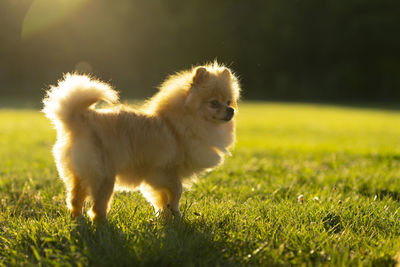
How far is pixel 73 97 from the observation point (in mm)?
3139

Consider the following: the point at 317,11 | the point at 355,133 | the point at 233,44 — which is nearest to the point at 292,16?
the point at 317,11

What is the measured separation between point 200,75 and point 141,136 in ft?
2.95

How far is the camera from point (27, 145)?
942 cm

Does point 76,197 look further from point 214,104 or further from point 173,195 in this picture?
point 214,104

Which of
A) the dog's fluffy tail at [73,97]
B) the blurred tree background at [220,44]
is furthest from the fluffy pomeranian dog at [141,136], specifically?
the blurred tree background at [220,44]

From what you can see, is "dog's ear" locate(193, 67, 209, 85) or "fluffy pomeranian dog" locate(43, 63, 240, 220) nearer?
"fluffy pomeranian dog" locate(43, 63, 240, 220)

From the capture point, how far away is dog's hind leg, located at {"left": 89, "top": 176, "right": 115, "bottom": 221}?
307 centimetres

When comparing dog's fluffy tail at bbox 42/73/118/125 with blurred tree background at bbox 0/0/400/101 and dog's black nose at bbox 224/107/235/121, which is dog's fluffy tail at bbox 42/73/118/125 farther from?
blurred tree background at bbox 0/0/400/101

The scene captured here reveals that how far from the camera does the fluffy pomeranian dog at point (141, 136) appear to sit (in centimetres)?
308

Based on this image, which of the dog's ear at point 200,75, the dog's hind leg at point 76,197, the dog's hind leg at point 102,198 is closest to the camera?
the dog's hind leg at point 102,198

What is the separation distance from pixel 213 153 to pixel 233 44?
3892cm

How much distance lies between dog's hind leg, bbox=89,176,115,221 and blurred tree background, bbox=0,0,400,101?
32941 millimetres

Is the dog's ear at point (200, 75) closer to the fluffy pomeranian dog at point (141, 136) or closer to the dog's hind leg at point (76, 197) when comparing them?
the fluffy pomeranian dog at point (141, 136)

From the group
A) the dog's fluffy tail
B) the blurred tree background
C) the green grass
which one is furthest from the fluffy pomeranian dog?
the blurred tree background
